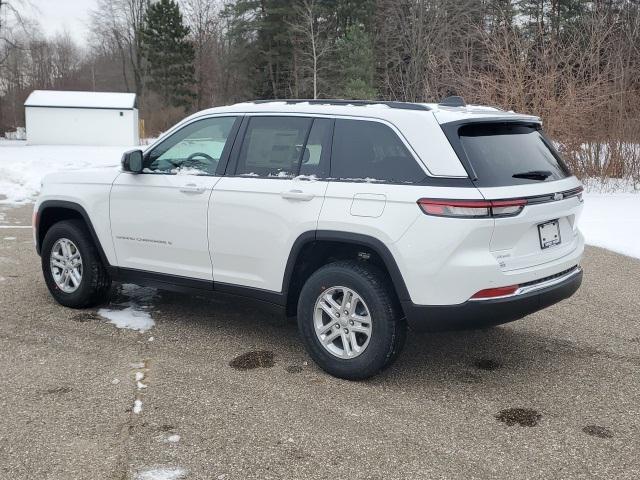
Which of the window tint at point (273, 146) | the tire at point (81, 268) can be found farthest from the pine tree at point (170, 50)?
the window tint at point (273, 146)

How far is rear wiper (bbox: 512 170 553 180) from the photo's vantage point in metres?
3.93

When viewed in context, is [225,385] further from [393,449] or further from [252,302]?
[393,449]

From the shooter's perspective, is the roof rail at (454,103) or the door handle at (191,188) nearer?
the roof rail at (454,103)

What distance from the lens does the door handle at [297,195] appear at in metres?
4.16

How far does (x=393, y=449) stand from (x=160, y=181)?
2.82 meters

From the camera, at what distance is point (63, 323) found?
5316 millimetres

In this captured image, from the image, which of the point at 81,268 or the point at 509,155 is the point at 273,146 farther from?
the point at 81,268

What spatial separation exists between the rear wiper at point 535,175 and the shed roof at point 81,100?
38.5 metres

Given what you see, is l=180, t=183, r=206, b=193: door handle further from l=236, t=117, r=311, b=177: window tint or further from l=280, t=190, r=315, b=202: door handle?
l=280, t=190, r=315, b=202: door handle

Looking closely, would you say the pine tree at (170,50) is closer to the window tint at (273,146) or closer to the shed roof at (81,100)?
Answer: the shed roof at (81,100)

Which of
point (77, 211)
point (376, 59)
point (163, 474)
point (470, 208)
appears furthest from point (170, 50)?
point (163, 474)

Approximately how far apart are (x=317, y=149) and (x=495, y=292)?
1.51 m

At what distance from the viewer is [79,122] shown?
39594 mm

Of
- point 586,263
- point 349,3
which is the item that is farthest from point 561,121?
point 349,3
